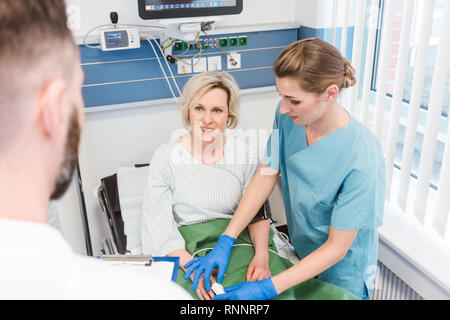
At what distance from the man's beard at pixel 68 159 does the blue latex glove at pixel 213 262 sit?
2.89 ft

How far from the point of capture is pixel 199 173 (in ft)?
5.33

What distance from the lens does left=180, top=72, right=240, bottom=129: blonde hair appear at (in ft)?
5.21

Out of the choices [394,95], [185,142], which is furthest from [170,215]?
[394,95]

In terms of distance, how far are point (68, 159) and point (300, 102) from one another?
904mm

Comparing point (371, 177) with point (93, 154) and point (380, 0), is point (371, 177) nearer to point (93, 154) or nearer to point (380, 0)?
point (380, 0)

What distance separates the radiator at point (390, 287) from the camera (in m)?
1.67

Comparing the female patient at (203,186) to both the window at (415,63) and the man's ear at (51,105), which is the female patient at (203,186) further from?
the man's ear at (51,105)

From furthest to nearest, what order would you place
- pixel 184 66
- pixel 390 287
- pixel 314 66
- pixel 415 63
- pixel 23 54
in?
pixel 184 66 < pixel 390 287 < pixel 415 63 < pixel 314 66 < pixel 23 54

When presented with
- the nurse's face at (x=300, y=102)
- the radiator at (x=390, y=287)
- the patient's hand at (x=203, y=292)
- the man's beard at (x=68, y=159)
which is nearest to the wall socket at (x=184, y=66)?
the nurse's face at (x=300, y=102)

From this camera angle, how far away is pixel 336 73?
125 centimetres

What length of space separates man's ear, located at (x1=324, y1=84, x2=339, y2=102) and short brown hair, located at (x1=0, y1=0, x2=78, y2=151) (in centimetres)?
94

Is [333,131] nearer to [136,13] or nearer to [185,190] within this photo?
[185,190]

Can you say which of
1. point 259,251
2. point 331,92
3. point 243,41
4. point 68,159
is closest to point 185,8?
point 243,41

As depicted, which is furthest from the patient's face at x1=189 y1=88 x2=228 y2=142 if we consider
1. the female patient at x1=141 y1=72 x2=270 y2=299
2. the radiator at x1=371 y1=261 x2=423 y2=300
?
the radiator at x1=371 y1=261 x2=423 y2=300
